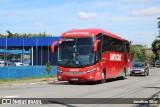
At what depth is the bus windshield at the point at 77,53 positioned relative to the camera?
25625 millimetres

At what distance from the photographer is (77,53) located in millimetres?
25703

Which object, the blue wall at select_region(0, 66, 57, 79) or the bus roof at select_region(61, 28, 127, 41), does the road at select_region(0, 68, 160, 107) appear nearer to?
the bus roof at select_region(61, 28, 127, 41)

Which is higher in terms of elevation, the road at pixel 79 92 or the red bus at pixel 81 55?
the red bus at pixel 81 55

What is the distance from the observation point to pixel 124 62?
120ft

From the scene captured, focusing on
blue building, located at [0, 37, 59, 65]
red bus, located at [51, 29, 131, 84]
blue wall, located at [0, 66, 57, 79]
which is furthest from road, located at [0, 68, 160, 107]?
blue building, located at [0, 37, 59, 65]

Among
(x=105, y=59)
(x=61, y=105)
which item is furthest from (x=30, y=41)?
(x=61, y=105)

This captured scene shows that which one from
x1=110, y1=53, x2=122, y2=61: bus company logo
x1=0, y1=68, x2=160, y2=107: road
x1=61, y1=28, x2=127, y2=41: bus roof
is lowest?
x1=0, y1=68, x2=160, y2=107: road

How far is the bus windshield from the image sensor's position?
2562 centimetres

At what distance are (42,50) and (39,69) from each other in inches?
1162

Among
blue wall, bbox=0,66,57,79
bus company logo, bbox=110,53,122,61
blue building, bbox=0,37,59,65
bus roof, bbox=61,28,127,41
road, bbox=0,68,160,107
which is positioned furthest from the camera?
blue building, bbox=0,37,59,65

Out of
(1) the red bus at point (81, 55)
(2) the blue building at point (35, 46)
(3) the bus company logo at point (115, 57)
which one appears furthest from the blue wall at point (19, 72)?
(2) the blue building at point (35, 46)

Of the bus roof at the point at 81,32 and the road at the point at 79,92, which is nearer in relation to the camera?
the road at the point at 79,92

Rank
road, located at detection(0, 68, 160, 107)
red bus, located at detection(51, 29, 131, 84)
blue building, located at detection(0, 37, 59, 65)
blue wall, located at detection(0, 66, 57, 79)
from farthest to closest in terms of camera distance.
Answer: blue building, located at detection(0, 37, 59, 65)
blue wall, located at detection(0, 66, 57, 79)
red bus, located at detection(51, 29, 131, 84)
road, located at detection(0, 68, 160, 107)

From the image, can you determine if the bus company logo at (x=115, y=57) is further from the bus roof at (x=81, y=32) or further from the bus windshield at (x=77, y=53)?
the bus windshield at (x=77, y=53)
